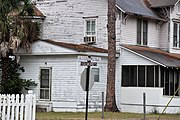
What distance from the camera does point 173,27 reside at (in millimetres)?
36031

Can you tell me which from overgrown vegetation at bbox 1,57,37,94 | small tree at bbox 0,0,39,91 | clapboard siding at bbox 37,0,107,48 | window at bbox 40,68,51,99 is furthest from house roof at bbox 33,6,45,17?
window at bbox 40,68,51,99

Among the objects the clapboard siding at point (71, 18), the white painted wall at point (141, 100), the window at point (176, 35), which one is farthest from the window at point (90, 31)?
the window at point (176, 35)

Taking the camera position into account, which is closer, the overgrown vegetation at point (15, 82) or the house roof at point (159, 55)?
the overgrown vegetation at point (15, 82)

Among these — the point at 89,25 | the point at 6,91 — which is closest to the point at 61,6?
the point at 89,25

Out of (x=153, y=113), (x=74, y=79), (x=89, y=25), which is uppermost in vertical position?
(x=89, y=25)

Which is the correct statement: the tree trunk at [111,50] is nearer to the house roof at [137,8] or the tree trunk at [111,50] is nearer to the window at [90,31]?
the house roof at [137,8]

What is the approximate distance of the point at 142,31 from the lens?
113ft

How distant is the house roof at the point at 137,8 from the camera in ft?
106

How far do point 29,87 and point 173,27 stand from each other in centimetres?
1101

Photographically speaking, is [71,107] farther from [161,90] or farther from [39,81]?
[161,90]

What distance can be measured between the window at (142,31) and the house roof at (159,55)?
56cm

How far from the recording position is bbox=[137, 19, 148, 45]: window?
34.3 m

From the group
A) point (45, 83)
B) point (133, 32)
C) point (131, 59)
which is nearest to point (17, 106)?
point (45, 83)

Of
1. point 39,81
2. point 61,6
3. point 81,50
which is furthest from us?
point 61,6
